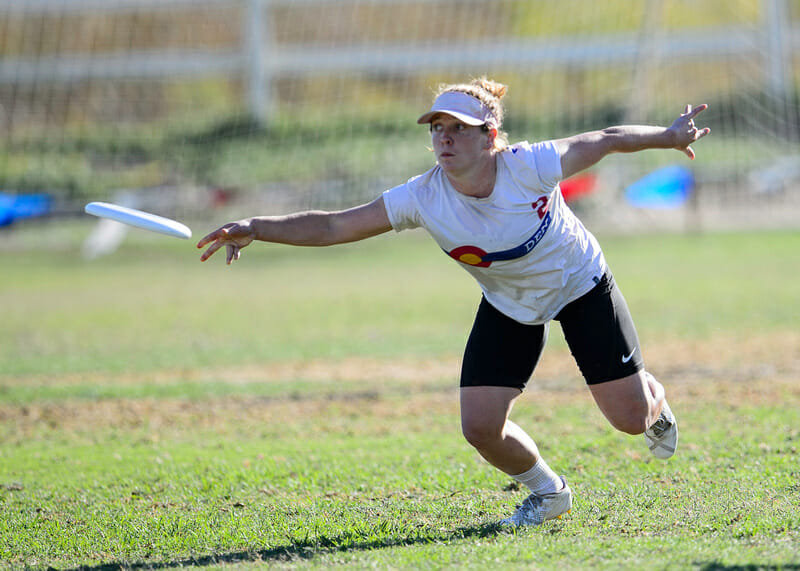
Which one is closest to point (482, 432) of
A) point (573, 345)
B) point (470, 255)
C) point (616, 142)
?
point (573, 345)

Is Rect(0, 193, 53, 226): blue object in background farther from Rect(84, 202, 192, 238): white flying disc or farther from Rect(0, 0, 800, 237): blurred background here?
Rect(84, 202, 192, 238): white flying disc

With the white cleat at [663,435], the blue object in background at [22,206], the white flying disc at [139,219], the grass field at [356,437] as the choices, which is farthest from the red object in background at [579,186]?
the white flying disc at [139,219]

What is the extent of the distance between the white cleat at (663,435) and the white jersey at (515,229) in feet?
3.14

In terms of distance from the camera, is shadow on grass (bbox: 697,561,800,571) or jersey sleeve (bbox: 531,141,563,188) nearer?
shadow on grass (bbox: 697,561,800,571)

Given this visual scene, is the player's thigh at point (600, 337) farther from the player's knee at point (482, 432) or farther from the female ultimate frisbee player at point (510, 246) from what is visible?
the player's knee at point (482, 432)

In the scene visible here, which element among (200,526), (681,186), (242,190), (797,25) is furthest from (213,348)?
(797,25)

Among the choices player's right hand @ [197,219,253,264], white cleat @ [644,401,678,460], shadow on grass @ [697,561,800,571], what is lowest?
shadow on grass @ [697,561,800,571]

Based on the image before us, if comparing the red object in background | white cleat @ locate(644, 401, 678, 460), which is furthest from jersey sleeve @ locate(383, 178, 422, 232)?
the red object in background

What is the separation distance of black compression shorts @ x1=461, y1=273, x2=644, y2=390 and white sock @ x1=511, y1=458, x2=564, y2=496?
47cm

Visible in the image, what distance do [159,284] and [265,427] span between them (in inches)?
477

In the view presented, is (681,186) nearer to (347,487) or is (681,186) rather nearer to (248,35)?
(248,35)

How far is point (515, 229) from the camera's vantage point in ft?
16.3

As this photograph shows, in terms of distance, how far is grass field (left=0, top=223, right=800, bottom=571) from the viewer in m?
4.95

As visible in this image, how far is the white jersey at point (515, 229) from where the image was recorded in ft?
16.3
